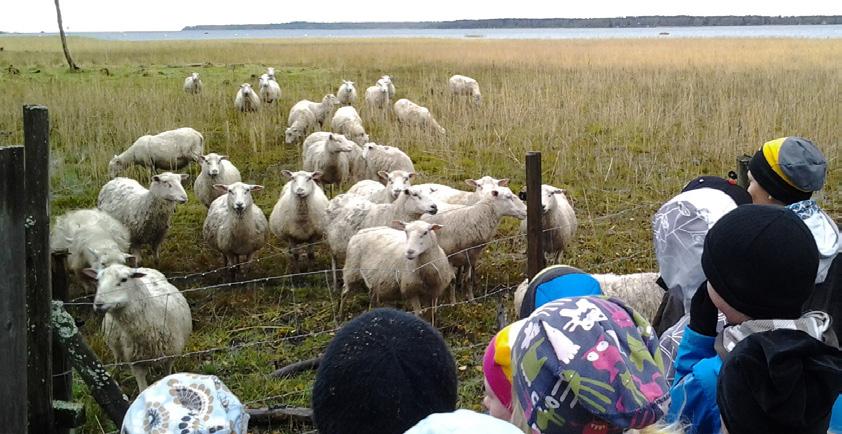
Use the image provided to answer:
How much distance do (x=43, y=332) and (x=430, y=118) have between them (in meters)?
11.7

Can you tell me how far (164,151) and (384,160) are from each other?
149 inches

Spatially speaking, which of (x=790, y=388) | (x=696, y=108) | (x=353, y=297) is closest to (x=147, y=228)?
(x=353, y=297)

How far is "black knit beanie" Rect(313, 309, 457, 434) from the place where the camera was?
1979 mm

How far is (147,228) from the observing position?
30.0 feet

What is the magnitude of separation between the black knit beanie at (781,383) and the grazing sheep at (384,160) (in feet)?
30.5

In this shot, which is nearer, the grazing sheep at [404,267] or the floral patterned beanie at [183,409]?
the floral patterned beanie at [183,409]

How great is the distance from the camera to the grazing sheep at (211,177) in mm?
10443

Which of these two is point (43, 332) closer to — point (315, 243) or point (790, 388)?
point (790, 388)

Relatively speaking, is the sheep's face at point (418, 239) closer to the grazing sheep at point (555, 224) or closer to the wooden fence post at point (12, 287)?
the grazing sheep at point (555, 224)

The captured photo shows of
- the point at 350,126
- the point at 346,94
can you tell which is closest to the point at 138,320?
the point at 350,126

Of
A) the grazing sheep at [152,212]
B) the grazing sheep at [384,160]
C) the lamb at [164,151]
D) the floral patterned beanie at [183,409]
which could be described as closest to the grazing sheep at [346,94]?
the lamb at [164,151]

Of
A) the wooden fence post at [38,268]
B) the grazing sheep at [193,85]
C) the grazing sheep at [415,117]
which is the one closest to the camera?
the wooden fence post at [38,268]

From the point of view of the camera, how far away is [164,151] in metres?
12.3

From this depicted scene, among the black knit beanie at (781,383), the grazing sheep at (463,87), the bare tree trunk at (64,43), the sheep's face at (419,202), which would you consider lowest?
the sheep's face at (419,202)
